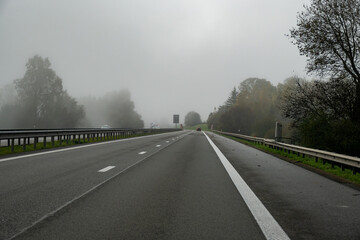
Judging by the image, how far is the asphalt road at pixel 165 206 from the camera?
405cm

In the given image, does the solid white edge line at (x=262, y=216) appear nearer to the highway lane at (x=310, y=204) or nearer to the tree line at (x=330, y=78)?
the highway lane at (x=310, y=204)

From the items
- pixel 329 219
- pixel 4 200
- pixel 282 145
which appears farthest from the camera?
pixel 282 145

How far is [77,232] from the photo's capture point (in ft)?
13.0

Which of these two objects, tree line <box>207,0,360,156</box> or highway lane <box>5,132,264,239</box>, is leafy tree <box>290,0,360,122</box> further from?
highway lane <box>5,132,264,239</box>

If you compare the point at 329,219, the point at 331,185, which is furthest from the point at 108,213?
the point at 331,185

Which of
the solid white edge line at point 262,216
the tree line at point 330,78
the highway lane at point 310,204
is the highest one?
the tree line at point 330,78

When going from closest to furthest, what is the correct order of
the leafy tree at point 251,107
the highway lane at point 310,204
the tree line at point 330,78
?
the highway lane at point 310,204, the tree line at point 330,78, the leafy tree at point 251,107

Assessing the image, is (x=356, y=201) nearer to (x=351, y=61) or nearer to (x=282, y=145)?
(x=282, y=145)

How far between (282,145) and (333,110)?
261 inches

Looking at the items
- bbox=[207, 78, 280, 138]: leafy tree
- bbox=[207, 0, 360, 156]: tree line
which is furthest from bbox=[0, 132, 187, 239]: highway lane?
bbox=[207, 78, 280, 138]: leafy tree

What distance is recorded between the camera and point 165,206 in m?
5.38

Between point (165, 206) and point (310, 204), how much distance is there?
2.54 metres

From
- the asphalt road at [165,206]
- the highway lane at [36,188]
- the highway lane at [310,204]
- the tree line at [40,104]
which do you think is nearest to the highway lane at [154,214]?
the asphalt road at [165,206]

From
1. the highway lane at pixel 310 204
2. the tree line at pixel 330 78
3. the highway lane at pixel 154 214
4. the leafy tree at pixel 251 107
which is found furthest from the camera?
the leafy tree at pixel 251 107
